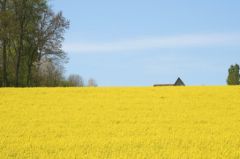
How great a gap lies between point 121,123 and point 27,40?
3269 cm

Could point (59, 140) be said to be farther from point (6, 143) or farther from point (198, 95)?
point (198, 95)

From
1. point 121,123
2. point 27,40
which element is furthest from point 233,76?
point 121,123

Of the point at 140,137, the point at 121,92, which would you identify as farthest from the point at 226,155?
the point at 121,92

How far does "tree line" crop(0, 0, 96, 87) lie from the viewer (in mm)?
46969

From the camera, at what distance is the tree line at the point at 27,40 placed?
154 ft

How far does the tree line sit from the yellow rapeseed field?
20.8m

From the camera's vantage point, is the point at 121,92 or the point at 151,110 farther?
the point at 121,92

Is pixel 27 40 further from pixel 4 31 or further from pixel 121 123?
pixel 121 123

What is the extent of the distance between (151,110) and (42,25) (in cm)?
3064

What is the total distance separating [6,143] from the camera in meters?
14.6

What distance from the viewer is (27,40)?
48969mm

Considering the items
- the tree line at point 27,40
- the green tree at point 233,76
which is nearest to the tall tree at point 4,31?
the tree line at point 27,40

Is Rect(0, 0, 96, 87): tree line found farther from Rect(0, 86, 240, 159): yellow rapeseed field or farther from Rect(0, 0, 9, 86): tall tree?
Rect(0, 86, 240, 159): yellow rapeseed field

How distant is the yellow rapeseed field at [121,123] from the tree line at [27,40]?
20.8 meters
